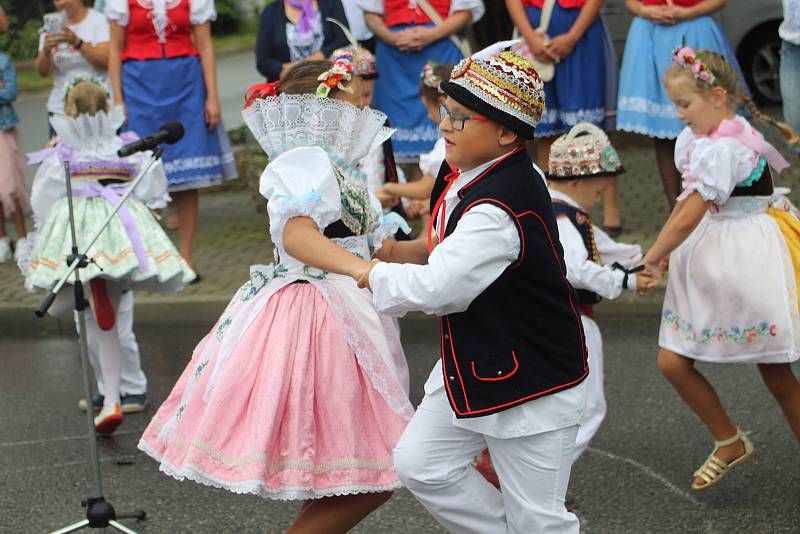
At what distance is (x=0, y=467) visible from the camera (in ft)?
18.7

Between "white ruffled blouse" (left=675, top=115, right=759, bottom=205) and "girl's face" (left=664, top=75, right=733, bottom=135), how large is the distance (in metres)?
0.06

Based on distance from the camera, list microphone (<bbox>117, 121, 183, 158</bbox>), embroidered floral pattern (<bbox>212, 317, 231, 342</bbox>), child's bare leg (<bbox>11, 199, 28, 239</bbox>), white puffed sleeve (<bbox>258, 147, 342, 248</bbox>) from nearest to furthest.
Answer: white puffed sleeve (<bbox>258, 147, 342, 248</bbox>) < embroidered floral pattern (<bbox>212, 317, 231, 342</bbox>) < microphone (<bbox>117, 121, 183, 158</bbox>) < child's bare leg (<bbox>11, 199, 28, 239</bbox>)

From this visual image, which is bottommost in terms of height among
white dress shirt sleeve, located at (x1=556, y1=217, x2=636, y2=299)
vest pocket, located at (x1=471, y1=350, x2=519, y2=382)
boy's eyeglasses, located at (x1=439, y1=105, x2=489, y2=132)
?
white dress shirt sleeve, located at (x1=556, y1=217, x2=636, y2=299)

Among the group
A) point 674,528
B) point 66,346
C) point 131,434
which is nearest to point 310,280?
point 674,528

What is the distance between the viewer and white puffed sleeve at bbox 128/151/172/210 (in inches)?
250

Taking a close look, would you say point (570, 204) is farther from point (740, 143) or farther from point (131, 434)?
point (131, 434)

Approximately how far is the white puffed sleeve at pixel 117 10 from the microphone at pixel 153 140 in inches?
142

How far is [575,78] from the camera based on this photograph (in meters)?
8.50

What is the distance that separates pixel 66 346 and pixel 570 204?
4001mm

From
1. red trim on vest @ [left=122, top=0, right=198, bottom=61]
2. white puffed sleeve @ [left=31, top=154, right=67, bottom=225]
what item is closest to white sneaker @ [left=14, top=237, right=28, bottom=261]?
white puffed sleeve @ [left=31, top=154, right=67, bottom=225]

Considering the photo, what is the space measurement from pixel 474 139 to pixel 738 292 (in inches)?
73.2

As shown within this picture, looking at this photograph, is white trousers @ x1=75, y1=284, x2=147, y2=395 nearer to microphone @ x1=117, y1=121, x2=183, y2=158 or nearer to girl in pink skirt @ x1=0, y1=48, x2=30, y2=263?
microphone @ x1=117, y1=121, x2=183, y2=158

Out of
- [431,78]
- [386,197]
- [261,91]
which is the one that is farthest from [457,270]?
[431,78]

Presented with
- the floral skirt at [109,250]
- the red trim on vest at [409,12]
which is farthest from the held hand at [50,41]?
the floral skirt at [109,250]
